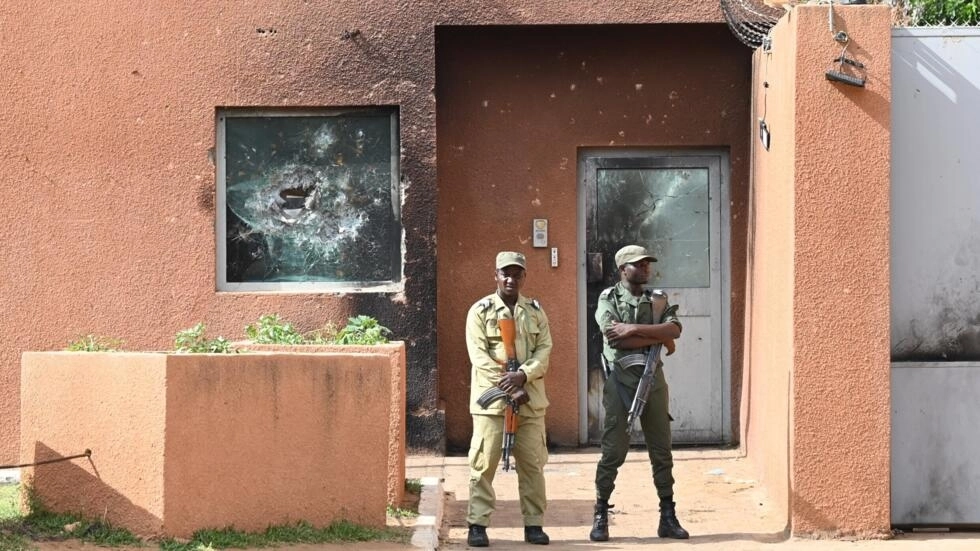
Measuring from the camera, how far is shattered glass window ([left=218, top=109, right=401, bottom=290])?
415 inches

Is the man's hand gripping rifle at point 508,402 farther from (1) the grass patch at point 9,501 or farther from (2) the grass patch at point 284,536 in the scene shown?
(1) the grass patch at point 9,501

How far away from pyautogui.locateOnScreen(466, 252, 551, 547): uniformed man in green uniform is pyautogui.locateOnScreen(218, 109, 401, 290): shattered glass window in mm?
2464

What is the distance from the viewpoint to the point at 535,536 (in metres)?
8.10

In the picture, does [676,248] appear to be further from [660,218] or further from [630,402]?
[630,402]

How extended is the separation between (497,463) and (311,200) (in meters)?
3.37

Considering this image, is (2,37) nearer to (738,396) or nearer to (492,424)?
(492,424)

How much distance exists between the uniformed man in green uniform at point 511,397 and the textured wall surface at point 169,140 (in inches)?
87.0

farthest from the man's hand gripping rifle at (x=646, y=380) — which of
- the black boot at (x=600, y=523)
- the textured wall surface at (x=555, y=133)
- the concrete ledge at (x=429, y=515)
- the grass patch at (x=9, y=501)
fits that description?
the grass patch at (x=9, y=501)

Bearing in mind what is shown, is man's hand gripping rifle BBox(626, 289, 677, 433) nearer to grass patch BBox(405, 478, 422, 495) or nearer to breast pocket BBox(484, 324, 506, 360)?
breast pocket BBox(484, 324, 506, 360)

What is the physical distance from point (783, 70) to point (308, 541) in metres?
4.15

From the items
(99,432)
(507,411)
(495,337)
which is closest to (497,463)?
(507,411)

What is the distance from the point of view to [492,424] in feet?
26.3

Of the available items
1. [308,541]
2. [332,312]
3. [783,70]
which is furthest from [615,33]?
[308,541]

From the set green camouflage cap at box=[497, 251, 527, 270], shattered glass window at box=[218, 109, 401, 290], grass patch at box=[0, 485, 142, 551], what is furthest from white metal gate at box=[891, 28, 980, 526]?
grass patch at box=[0, 485, 142, 551]
